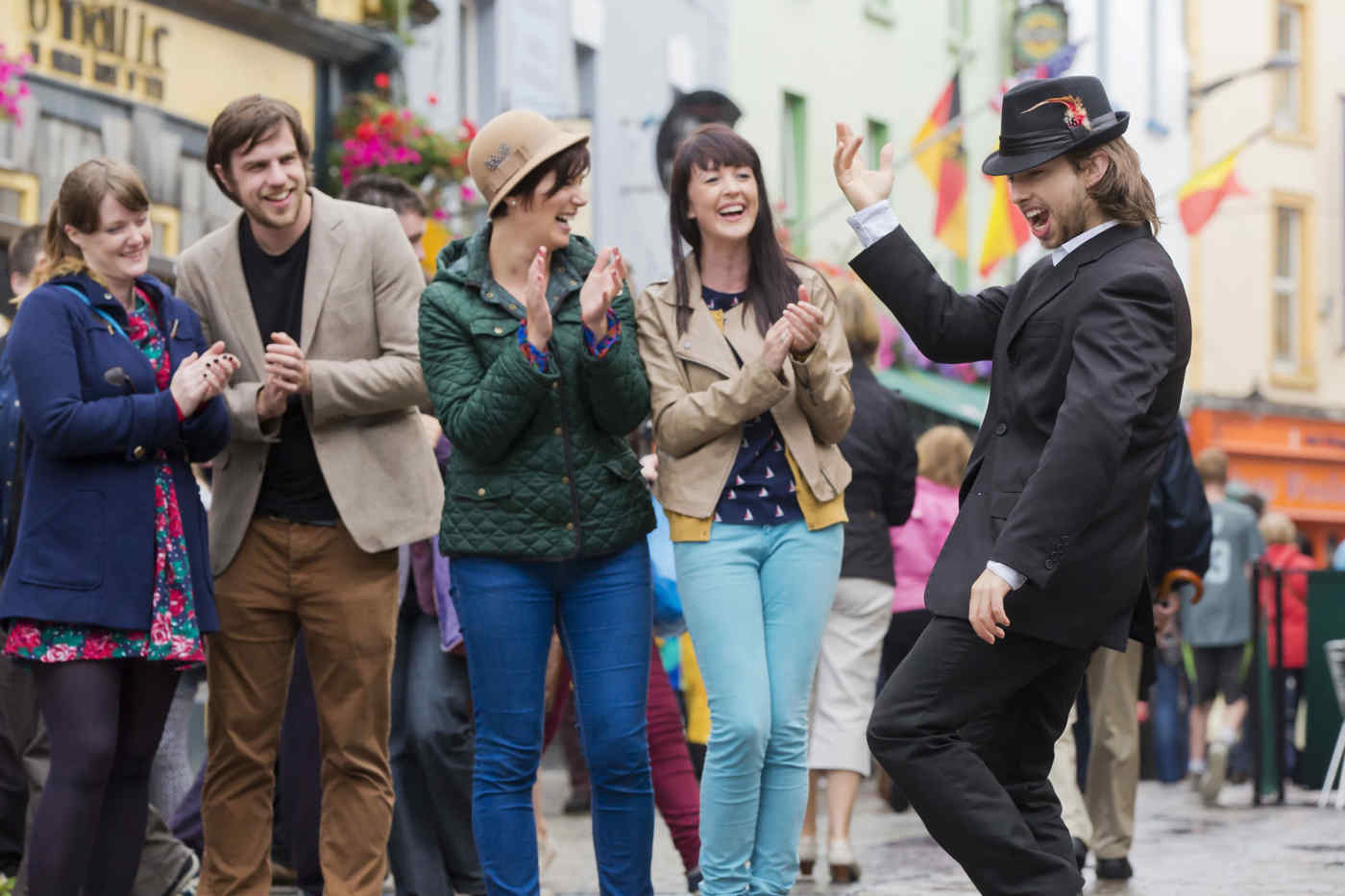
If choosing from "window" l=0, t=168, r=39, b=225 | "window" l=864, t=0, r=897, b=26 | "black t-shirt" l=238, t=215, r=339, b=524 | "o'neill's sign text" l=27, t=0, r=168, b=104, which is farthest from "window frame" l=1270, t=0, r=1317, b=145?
"black t-shirt" l=238, t=215, r=339, b=524

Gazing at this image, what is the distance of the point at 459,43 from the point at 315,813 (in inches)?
486

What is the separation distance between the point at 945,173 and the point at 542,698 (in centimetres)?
1793

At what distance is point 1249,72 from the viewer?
90.3 ft

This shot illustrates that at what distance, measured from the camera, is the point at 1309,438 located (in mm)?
33656

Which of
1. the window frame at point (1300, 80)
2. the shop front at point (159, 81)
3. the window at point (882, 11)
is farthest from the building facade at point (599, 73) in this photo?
the window frame at point (1300, 80)

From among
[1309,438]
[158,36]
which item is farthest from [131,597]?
[1309,438]

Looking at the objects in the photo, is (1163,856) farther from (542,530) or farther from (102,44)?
(102,44)

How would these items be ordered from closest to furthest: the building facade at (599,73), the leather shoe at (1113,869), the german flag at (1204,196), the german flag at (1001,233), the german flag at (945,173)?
the leather shoe at (1113,869), the building facade at (599,73), the german flag at (1001,233), the german flag at (945,173), the german flag at (1204,196)

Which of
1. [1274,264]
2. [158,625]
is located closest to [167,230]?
[158,625]

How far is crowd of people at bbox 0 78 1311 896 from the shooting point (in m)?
5.27

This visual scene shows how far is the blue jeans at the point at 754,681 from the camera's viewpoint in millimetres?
6105

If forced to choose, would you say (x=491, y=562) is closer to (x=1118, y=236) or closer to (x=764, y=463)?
(x=764, y=463)

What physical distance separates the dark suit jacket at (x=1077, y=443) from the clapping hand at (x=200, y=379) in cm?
194

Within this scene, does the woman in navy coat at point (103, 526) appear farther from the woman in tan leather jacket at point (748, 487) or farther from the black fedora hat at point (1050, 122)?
the black fedora hat at point (1050, 122)
